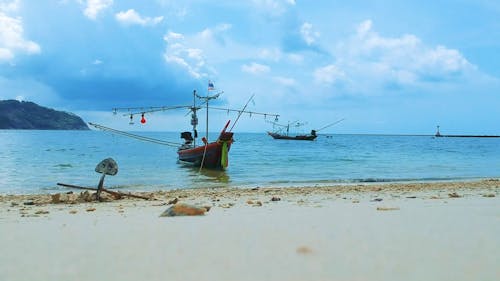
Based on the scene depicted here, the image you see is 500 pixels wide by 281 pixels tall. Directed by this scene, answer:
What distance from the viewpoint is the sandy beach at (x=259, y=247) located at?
150 inches

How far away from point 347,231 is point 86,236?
3.30 m

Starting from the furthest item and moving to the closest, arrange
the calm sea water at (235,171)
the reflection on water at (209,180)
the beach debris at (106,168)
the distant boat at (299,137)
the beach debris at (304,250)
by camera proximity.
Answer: the distant boat at (299,137) → the calm sea water at (235,171) → the reflection on water at (209,180) → the beach debris at (106,168) → the beach debris at (304,250)

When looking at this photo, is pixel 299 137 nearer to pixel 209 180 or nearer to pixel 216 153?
pixel 216 153

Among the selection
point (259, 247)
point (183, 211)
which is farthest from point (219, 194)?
point (259, 247)

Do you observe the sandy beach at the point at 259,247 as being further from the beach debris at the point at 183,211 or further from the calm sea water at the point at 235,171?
the calm sea water at the point at 235,171

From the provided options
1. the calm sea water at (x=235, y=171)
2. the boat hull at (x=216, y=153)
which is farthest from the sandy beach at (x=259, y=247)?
the boat hull at (x=216, y=153)

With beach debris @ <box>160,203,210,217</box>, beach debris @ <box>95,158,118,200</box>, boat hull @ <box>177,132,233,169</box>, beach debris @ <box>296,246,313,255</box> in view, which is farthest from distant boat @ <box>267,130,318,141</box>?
beach debris @ <box>296,246,313,255</box>

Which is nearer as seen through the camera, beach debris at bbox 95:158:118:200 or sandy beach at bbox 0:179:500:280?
sandy beach at bbox 0:179:500:280

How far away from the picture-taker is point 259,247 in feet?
15.3

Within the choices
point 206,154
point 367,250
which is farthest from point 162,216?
point 206,154

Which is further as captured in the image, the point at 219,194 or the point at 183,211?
the point at 219,194

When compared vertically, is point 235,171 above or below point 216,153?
below

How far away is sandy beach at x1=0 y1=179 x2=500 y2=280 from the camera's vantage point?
3.82m

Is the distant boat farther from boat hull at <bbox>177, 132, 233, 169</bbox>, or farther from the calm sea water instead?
boat hull at <bbox>177, 132, 233, 169</bbox>
